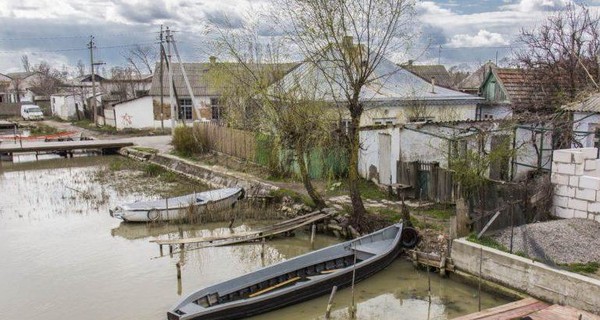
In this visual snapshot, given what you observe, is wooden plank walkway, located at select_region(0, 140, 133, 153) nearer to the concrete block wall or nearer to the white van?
the white van

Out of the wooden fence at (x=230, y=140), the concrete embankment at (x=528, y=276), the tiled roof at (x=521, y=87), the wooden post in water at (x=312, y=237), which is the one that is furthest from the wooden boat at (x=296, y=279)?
the tiled roof at (x=521, y=87)

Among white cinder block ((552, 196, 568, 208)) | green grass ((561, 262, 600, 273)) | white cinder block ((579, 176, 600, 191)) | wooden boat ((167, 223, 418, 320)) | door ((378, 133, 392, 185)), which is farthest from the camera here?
door ((378, 133, 392, 185))

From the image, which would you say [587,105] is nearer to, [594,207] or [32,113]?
[594,207]

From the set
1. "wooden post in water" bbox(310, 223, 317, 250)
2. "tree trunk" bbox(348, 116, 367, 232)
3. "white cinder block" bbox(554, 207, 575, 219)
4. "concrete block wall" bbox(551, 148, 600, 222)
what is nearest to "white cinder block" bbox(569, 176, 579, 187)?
"concrete block wall" bbox(551, 148, 600, 222)

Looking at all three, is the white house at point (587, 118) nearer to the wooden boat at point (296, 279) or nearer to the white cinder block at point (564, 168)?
the white cinder block at point (564, 168)

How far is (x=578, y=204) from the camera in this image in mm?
11383

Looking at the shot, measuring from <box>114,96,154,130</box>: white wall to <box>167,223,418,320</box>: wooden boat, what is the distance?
27989 millimetres

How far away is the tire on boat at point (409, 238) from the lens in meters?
12.5

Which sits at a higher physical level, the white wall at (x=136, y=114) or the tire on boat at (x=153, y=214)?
the white wall at (x=136, y=114)

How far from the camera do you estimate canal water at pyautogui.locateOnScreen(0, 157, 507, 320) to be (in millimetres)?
10117

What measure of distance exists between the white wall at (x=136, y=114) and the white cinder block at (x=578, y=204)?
3072cm

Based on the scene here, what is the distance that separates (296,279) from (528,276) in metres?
4.51

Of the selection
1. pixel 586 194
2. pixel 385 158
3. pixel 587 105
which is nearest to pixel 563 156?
pixel 586 194

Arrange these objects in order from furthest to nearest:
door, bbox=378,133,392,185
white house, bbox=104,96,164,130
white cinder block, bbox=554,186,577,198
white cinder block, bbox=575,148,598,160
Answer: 1. white house, bbox=104,96,164,130
2. door, bbox=378,133,392,185
3. white cinder block, bbox=554,186,577,198
4. white cinder block, bbox=575,148,598,160
